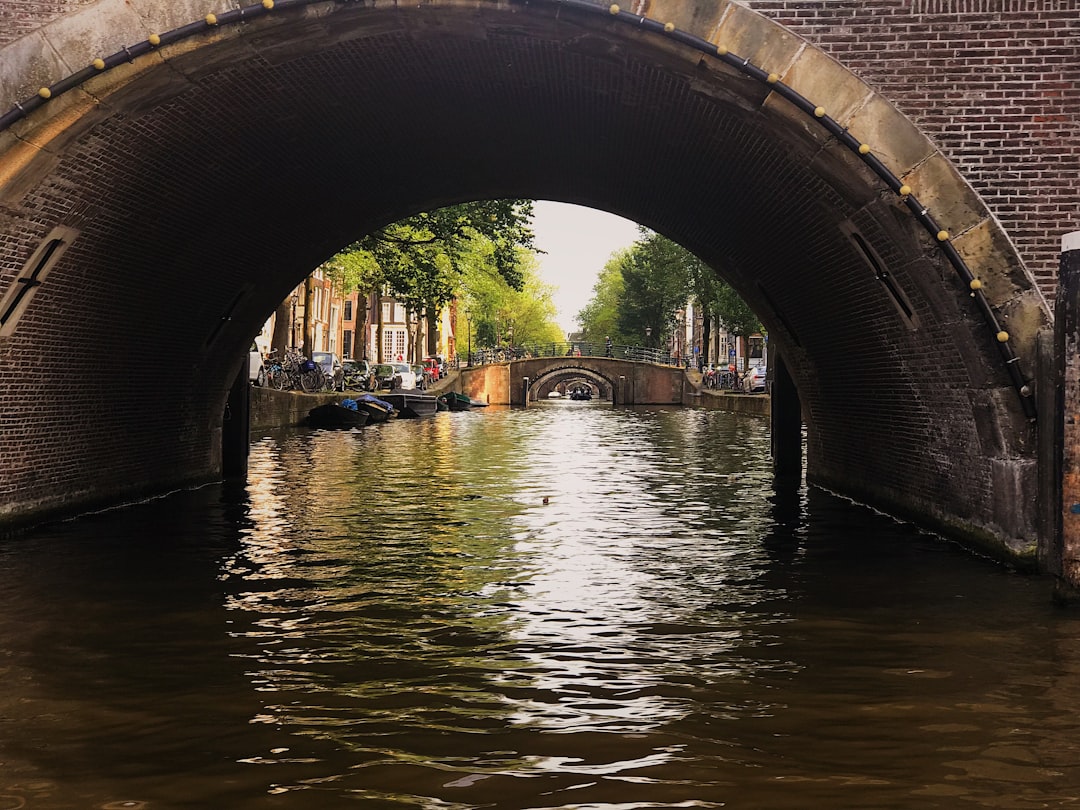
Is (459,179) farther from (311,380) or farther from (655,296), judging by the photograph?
(655,296)

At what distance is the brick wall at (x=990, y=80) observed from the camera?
9320mm

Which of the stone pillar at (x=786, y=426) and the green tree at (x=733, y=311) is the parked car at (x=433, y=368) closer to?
the green tree at (x=733, y=311)

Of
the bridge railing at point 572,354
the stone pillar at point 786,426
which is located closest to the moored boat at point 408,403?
the bridge railing at point 572,354

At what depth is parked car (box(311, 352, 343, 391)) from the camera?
42.2 m

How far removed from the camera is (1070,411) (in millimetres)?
7766

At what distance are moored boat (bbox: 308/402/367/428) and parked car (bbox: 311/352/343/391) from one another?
20.4ft

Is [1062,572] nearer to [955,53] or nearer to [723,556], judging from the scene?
[723,556]

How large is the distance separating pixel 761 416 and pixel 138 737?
37.3 meters

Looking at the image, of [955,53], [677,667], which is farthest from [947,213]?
[677,667]

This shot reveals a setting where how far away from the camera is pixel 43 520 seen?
38.2 ft

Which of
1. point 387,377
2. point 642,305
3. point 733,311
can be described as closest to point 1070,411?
point 733,311

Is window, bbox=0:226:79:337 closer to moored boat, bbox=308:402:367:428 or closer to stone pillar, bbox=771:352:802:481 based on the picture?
stone pillar, bbox=771:352:802:481

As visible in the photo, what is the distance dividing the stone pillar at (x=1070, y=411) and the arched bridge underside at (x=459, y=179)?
1.20 m

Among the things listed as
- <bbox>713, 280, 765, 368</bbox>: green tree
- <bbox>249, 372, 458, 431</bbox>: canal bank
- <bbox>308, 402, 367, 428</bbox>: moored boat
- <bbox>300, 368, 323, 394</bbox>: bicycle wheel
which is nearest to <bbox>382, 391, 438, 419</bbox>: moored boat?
<bbox>249, 372, 458, 431</bbox>: canal bank
